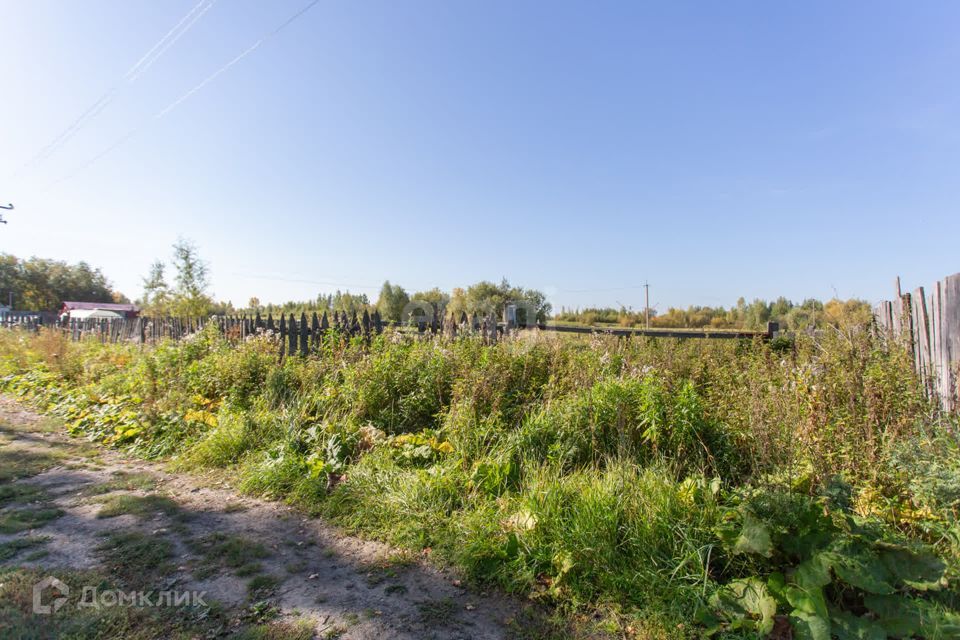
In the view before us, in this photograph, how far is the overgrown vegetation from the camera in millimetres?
2262

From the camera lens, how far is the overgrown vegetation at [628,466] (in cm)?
226

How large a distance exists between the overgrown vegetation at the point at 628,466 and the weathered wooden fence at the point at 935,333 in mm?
→ 291

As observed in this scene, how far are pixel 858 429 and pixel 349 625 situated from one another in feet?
11.6

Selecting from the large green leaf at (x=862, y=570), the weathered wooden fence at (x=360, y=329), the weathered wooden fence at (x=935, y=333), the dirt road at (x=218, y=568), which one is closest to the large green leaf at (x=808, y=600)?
the large green leaf at (x=862, y=570)

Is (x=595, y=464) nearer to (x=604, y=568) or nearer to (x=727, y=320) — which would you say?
(x=604, y=568)

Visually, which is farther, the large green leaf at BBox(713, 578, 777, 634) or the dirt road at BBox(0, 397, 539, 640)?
the dirt road at BBox(0, 397, 539, 640)

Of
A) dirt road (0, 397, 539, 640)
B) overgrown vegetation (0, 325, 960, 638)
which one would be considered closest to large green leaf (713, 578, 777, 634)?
overgrown vegetation (0, 325, 960, 638)

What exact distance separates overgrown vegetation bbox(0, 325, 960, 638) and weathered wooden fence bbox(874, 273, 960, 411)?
291mm

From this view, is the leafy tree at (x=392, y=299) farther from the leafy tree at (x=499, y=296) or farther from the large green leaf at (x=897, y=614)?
the large green leaf at (x=897, y=614)

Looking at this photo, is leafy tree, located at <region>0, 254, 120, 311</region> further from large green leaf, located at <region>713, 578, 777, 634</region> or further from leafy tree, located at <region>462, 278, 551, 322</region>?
large green leaf, located at <region>713, 578, 777, 634</region>

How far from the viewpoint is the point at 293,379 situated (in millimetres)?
6105

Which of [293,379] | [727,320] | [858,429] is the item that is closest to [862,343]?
[858,429]

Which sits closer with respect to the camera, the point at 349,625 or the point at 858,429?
the point at 349,625

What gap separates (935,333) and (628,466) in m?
3.00
